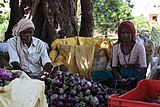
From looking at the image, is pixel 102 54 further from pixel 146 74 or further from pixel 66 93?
pixel 66 93

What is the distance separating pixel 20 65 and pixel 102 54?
1219 millimetres

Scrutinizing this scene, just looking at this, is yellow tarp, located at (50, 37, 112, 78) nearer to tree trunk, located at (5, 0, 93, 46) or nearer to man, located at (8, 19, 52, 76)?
man, located at (8, 19, 52, 76)

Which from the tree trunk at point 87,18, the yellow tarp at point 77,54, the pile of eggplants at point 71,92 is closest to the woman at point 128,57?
the yellow tarp at point 77,54

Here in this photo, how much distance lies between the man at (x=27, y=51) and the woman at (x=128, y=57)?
2.77 feet

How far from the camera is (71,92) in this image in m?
3.31

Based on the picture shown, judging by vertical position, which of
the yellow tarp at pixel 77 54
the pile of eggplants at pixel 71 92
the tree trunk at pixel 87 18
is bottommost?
the pile of eggplants at pixel 71 92

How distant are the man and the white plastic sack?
5.57 feet

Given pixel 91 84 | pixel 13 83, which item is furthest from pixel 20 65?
pixel 13 83

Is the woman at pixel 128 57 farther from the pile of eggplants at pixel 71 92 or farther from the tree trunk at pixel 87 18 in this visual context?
the tree trunk at pixel 87 18

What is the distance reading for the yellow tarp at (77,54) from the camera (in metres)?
4.82

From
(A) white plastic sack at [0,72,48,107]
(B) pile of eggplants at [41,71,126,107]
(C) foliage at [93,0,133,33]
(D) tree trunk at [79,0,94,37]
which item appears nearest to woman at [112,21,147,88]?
(B) pile of eggplants at [41,71,126,107]

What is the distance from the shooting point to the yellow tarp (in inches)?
190

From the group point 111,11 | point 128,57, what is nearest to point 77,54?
point 128,57

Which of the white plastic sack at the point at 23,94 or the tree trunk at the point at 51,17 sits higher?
the tree trunk at the point at 51,17
